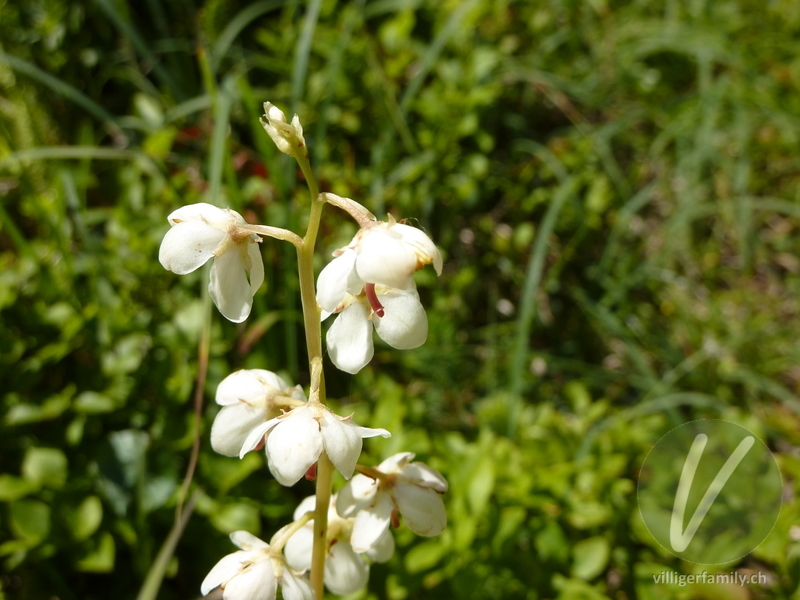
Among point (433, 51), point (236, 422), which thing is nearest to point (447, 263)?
point (433, 51)

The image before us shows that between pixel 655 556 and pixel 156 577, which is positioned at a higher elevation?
pixel 156 577

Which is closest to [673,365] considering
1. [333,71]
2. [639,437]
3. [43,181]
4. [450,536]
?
[639,437]

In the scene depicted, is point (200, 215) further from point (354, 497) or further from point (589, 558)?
point (589, 558)

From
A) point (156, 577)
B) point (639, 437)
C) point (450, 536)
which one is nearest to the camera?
point (156, 577)

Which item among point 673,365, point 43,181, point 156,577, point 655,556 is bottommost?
point 673,365

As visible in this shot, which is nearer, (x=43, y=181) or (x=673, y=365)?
(x=43, y=181)

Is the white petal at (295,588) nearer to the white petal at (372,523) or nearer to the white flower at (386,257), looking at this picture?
the white petal at (372,523)

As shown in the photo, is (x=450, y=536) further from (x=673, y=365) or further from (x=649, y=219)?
(x=649, y=219)
